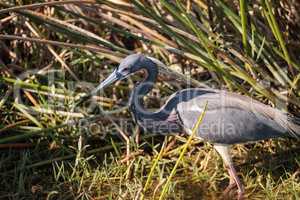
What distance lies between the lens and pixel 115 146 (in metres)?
3.53

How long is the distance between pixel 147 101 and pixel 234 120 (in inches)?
34.7

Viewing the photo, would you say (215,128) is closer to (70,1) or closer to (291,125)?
(291,125)

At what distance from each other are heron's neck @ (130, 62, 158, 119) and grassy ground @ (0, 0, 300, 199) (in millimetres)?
148

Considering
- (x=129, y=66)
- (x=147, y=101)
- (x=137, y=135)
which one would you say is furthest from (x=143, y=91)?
(x=147, y=101)

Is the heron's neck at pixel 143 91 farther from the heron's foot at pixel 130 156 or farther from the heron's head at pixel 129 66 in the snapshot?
the heron's foot at pixel 130 156

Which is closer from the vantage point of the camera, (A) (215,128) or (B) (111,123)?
(A) (215,128)

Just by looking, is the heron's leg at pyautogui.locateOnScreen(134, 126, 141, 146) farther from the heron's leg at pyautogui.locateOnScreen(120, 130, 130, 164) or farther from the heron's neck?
the heron's neck

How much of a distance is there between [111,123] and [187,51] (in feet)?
2.64

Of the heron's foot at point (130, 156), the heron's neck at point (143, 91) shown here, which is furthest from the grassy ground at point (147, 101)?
the heron's neck at point (143, 91)

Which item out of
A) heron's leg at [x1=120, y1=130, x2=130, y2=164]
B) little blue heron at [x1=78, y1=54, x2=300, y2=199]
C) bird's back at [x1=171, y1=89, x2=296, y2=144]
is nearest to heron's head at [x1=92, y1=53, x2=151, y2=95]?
little blue heron at [x1=78, y1=54, x2=300, y2=199]

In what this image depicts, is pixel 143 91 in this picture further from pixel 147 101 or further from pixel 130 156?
pixel 147 101

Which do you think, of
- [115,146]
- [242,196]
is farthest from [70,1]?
[242,196]

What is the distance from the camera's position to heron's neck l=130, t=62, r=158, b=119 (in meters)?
3.31

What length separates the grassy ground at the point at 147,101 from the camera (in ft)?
10.6
